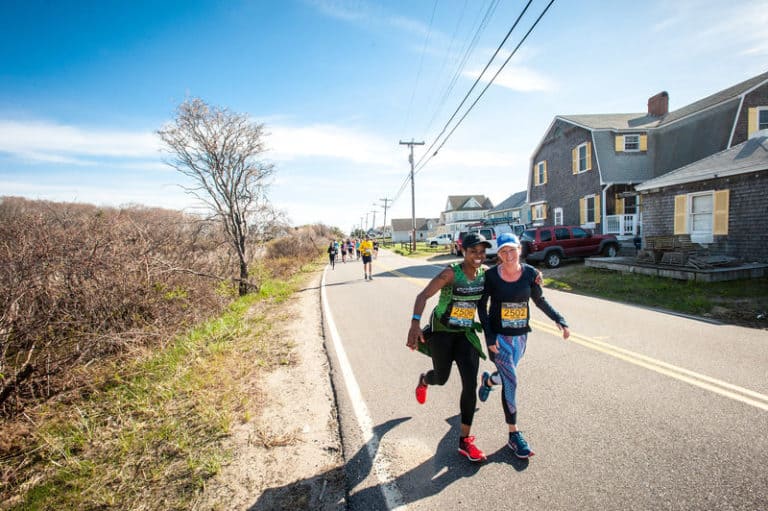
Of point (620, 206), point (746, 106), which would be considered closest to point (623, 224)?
point (620, 206)

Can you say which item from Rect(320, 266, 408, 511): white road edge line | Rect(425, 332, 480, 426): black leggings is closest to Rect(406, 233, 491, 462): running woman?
Rect(425, 332, 480, 426): black leggings

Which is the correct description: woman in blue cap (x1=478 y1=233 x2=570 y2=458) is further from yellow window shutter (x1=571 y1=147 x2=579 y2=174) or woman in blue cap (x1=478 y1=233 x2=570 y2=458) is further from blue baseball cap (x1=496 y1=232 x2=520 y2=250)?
yellow window shutter (x1=571 y1=147 x2=579 y2=174)

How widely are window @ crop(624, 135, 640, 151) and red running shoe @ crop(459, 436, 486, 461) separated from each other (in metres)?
23.0

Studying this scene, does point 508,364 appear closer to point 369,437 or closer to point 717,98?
point 369,437

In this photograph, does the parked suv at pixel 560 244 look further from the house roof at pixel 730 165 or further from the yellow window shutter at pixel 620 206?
the yellow window shutter at pixel 620 206

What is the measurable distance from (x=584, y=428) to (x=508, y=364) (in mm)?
990

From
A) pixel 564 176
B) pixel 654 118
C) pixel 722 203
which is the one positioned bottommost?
pixel 722 203

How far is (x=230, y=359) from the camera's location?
5.25m

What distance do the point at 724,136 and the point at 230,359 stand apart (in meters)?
23.5

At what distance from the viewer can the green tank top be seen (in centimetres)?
298

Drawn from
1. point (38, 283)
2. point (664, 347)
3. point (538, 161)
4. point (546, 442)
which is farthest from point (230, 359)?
point (538, 161)

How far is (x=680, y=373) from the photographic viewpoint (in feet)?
13.7

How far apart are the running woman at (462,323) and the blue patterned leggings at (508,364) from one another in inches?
7.4

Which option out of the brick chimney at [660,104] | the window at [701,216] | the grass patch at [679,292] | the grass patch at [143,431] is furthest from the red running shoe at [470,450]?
the brick chimney at [660,104]
